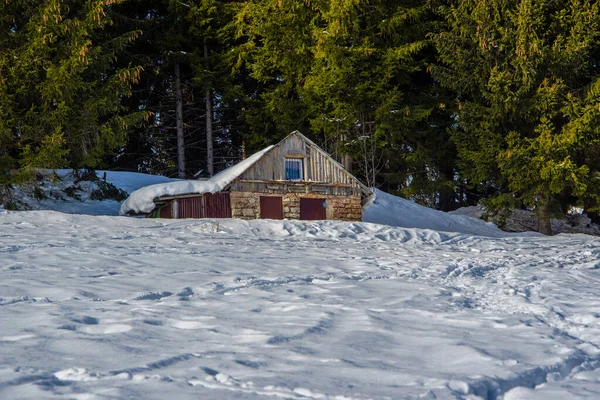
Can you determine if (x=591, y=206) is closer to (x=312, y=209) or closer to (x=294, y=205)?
(x=312, y=209)

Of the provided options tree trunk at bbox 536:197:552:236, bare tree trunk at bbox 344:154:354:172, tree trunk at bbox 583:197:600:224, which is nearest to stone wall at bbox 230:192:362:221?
bare tree trunk at bbox 344:154:354:172

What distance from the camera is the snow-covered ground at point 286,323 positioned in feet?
11.9

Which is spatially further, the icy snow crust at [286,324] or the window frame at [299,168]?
the window frame at [299,168]

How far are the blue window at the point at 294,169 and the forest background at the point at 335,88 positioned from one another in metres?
5.30

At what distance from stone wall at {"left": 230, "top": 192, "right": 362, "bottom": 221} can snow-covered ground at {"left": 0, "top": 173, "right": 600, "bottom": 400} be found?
8.29m

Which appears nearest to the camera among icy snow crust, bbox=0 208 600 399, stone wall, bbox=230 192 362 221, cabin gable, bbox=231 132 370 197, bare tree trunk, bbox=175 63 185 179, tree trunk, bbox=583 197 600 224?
icy snow crust, bbox=0 208 600 399

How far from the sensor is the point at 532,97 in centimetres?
2208

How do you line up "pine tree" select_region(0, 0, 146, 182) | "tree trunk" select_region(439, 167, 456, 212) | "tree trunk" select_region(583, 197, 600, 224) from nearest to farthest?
"pine tree" select_region(0, 0, 146, 182) → "tree trunk" select_region(583, 197, 600, 224) → "tree trunk" select_region(439, 167, 456, 212)

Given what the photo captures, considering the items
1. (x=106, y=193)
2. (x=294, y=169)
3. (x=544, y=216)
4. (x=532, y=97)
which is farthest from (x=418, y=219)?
(x=106, y=193)

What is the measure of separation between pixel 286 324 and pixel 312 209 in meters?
16.1

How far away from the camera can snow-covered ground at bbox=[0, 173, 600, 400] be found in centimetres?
362

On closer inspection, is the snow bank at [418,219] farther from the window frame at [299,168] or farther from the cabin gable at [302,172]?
the window frame at [299,168]

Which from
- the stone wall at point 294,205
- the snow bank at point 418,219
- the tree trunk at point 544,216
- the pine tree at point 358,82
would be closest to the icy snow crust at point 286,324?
the stone wall at point 294,205

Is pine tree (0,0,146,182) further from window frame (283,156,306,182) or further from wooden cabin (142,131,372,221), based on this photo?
window frame (283,156,306,182)
